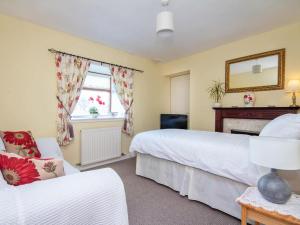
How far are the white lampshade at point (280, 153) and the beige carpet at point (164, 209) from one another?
1.01 meters

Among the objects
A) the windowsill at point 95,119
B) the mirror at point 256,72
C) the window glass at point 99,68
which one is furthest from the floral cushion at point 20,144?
the mirror at point 256,72

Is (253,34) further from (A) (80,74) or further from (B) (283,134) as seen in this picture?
(A) (80,74)

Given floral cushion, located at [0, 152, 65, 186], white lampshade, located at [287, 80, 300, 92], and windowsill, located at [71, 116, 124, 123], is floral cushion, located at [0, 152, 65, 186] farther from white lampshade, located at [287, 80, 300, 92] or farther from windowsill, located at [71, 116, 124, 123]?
white lampshade, located at [287, 80, 300, 92]

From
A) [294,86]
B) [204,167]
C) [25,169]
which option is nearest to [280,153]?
[204,167]

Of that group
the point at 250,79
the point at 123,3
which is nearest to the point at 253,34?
the point at 250,79

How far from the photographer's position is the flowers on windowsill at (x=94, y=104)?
362 centimetres

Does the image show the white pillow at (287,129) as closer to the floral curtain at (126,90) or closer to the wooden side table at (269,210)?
the wooden side table at (269,210)

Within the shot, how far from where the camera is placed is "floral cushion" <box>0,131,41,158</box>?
1994 millimetres

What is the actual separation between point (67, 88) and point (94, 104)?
2.37 feet

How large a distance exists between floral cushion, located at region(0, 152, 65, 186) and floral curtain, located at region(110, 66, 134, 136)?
2868mm

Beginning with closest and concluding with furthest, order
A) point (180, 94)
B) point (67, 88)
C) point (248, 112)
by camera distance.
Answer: point (67, 88) → point (248, 112) → point (180, 94)

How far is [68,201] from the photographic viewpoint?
894 millimetres

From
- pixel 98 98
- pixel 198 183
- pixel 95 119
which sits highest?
pixel 98 98

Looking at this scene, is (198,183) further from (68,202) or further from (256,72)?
(256,72)
